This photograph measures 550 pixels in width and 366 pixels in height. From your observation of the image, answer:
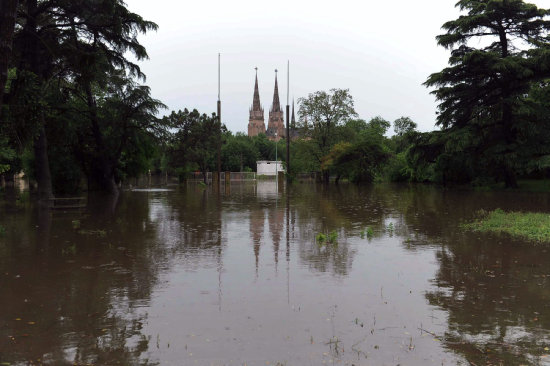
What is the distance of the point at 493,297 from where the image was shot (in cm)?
623

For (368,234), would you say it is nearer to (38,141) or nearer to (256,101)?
(38,141)

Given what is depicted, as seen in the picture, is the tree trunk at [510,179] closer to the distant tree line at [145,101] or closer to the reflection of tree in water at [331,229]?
the distant tree line at [145,101]

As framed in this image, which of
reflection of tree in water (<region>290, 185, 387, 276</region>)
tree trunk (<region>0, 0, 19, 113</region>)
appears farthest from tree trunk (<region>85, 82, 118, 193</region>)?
tree trunk (<region>0, 0, 19, 113</region>)

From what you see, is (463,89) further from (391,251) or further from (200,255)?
(200,255)

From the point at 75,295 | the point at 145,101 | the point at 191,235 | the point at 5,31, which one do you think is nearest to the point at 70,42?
the point at 145,101

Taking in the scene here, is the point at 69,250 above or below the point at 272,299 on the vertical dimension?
above

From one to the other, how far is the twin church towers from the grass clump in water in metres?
157

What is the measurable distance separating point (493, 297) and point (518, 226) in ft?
23.8

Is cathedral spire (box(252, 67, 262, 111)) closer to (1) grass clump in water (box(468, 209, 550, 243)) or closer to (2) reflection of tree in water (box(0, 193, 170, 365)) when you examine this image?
(1) grass clump in water (box(468, 209, 550, 243))

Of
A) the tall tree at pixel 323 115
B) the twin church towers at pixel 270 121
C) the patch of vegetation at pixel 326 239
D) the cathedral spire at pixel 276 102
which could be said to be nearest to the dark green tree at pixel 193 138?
the tall tree at pixel 323 115

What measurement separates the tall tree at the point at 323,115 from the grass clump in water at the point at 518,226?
39.5 m

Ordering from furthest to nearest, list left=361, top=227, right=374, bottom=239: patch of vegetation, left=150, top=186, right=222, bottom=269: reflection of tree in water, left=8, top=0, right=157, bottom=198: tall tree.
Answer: left=8, top=0, right=157, bottom=198: tall tree, left=361, top=227, right=374, bottom=239: patch of vegetation, left=150, top=186, right=222, bottom=269: reflection of tree in water

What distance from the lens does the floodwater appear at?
446cm

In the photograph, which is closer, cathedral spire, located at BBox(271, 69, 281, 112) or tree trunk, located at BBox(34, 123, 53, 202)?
tree trunk, located at BBox(34, 123, 53, 202)
